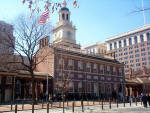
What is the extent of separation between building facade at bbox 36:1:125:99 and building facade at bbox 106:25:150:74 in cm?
5706

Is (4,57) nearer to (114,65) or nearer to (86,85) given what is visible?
(86,85)

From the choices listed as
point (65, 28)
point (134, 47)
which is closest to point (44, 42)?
point (65, 28)

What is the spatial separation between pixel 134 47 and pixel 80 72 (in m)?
74.9

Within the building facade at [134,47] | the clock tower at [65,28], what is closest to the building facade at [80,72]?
the clock tower at [65,28]

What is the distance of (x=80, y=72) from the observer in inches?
1522

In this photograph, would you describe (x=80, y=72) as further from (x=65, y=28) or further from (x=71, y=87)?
(x=65, y=28)

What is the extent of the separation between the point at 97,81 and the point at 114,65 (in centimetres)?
819

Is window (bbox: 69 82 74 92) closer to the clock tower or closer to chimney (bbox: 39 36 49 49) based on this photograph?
chimney (bbox: 39 36 49 49)

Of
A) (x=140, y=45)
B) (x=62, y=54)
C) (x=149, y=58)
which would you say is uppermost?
(x=140, y=45)

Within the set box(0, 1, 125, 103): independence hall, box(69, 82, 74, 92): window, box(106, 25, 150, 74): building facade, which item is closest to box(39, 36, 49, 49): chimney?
box(0, 1, 125, 103): independence hall

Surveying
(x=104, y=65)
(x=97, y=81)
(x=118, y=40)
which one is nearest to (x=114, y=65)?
(x=104, y=65)

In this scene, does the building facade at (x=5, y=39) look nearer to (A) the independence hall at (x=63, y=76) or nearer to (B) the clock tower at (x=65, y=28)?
(A) the independence hall at (x=63, y=76)

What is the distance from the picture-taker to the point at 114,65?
155ft

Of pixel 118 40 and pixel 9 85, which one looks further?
pixel 118 40
